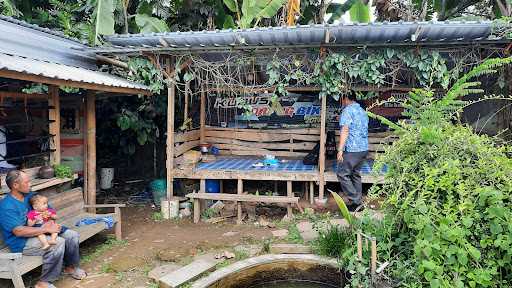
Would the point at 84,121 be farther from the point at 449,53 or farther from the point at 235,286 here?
the point at 449,53

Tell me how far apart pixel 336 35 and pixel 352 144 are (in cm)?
183

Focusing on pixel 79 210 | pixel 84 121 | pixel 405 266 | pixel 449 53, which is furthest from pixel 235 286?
pixel 449 53

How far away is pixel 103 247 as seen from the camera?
5.51 metres

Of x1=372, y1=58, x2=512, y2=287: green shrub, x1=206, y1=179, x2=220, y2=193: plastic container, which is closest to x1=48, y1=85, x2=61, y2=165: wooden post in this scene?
x1=206, y1=179, x2=220, y2=193: plastic container

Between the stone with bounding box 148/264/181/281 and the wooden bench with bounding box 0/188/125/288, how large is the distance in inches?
43.8

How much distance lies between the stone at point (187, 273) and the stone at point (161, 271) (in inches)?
8.4

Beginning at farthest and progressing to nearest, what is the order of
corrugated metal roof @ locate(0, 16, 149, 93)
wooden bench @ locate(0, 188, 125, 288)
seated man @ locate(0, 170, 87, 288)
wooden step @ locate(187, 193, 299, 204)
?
wooden step @ locate(187, 193, 299, 204)
corrugated metal roof @ locate(0, 16, 149, 93)
seated man @ locate(0, 170, 87, 288)
wooden bench @ locate(0, 188, 125, 288)

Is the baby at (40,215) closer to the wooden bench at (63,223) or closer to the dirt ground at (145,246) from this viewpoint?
the wooden bench at (63,223)

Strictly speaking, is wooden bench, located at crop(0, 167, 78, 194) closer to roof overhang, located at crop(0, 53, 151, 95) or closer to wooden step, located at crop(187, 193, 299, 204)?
roof overhang, located at crop(0, 53, 151, 95)

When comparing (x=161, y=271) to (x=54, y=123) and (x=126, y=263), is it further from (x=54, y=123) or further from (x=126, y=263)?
(x=54, y=123)

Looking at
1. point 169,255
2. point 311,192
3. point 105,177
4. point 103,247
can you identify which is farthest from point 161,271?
point 105,177

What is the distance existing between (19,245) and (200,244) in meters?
2.38

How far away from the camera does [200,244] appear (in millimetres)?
5648

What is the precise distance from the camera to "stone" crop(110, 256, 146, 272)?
15.9ft
